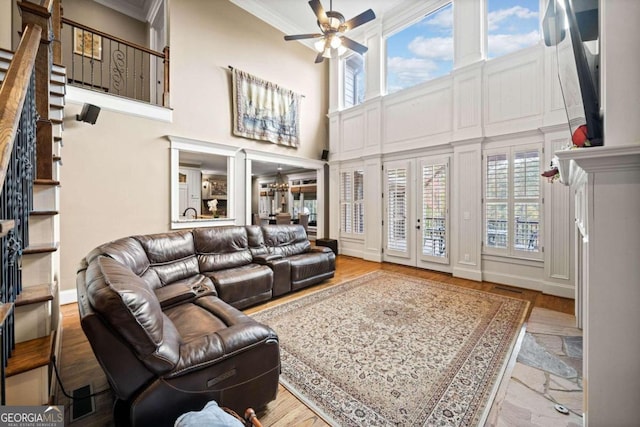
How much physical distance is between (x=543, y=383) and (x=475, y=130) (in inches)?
152

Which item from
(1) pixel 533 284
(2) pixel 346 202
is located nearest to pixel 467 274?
(1) pixel 533 284

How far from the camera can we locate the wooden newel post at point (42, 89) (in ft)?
6.14

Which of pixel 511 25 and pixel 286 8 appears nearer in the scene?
pixel 511 25

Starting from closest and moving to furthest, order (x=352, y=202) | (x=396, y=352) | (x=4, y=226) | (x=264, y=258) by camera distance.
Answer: (x=4, y=226) → (x=396, y=352) → (x=264, y=258) → (x=352, y=202)

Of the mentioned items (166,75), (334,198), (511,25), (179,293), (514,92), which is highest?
(511,25)

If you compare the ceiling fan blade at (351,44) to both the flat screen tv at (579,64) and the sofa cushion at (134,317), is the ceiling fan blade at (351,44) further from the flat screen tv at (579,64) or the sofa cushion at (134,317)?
the sofa cushion at (134,317)

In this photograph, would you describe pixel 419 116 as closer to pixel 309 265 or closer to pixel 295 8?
pixel 295 8

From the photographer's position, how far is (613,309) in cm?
117

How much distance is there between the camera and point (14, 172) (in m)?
1.28

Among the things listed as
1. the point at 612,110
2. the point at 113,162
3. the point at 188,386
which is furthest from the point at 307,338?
the point at 113,162

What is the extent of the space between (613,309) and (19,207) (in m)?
2.86

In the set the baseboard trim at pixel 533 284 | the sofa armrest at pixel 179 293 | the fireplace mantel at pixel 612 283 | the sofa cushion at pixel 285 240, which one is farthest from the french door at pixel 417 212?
the sofa armrest at pixel 179 293

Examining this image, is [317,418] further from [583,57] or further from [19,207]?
→ [583,57]

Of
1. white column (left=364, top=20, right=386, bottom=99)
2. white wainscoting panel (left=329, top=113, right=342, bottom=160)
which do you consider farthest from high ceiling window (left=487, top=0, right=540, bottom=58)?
white wainscoting panel (left=329, top=113, right=342, bottom=160)
